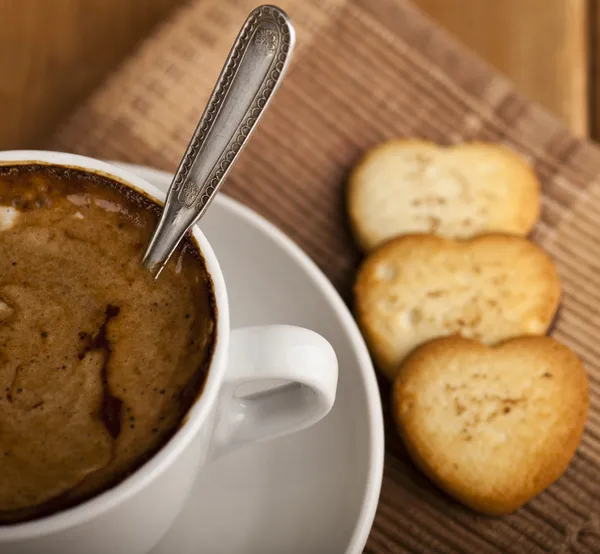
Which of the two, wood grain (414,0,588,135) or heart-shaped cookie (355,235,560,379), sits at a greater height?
wood grain (414,0,588,135)

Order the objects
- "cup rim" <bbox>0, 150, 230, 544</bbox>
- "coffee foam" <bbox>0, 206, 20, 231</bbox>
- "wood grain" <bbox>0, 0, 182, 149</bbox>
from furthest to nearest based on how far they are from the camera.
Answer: "wood grain" <bbox>0, 0, 182, 149</bbox>, "coffee foam" <bbox>0, 206, 20, 231</bbox>, "cup rim" <bbox>0, 150, 230, 544</bbox>

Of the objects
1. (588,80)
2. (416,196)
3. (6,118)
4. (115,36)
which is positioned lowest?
(6,118)

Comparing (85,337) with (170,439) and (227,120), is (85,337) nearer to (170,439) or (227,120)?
(170,439)

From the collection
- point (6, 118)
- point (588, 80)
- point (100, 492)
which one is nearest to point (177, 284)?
point (100, 492)

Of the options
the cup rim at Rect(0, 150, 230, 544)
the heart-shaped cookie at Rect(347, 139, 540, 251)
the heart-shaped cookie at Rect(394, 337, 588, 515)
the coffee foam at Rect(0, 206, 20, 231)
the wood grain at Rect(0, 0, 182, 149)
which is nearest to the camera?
the cup rim at Rect(0, 150, 230, 544)

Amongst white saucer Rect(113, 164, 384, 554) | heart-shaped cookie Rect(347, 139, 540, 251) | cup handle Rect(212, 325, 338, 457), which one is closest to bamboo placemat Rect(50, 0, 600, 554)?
heart-shaped cookie Rect(347, 139, 540, 251)

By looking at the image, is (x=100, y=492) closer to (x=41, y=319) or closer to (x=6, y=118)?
(x=41, y=319)

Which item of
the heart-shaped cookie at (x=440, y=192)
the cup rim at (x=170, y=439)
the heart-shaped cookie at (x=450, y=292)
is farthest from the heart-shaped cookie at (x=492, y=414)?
the cup rim at (x=170, y=439)

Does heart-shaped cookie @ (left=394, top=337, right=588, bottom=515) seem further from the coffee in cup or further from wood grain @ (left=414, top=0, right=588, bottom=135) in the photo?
wood grain @ (left=414, top=0, right=588, bottom=135)
